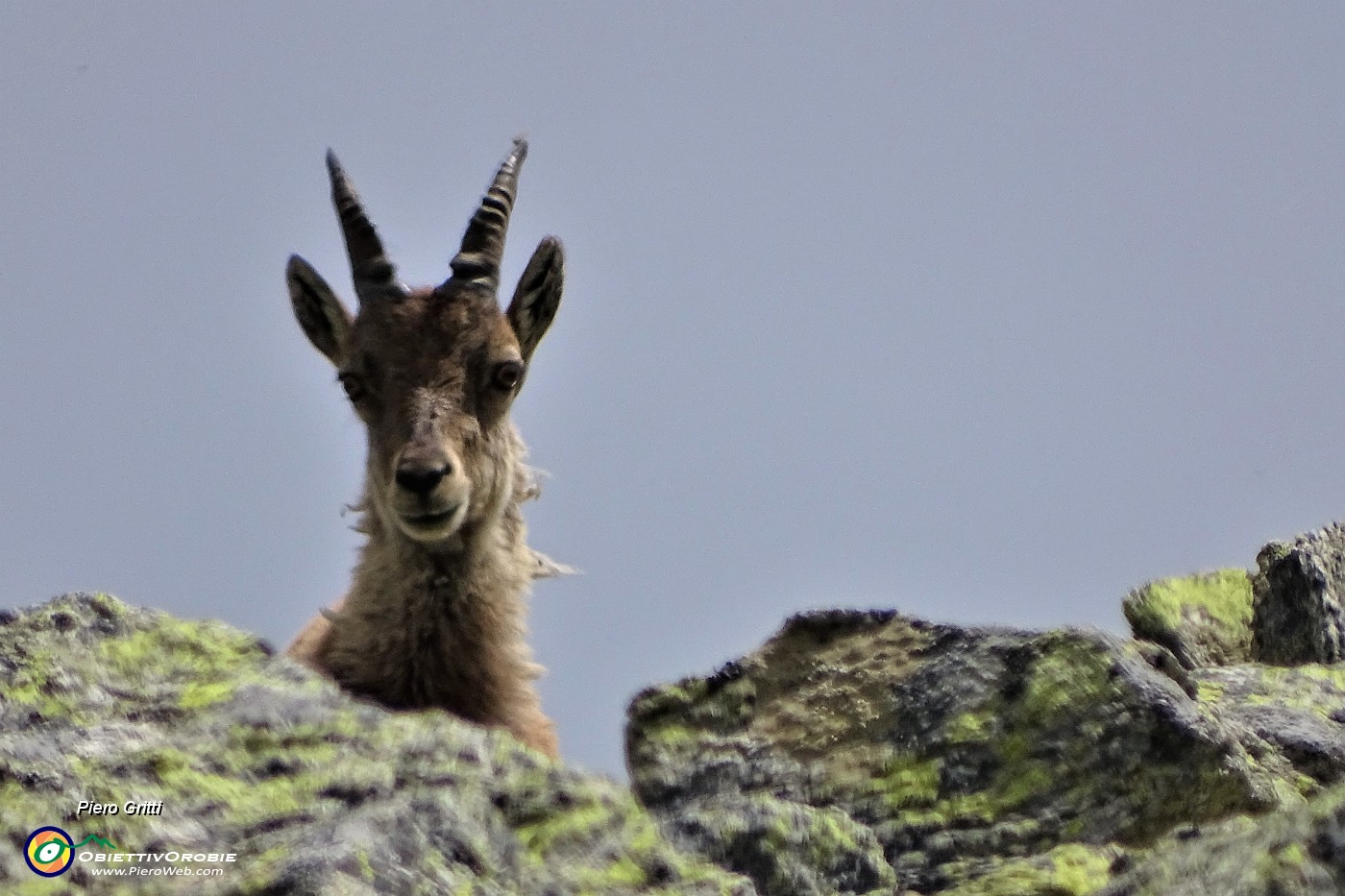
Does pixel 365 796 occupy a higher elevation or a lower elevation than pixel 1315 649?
lower

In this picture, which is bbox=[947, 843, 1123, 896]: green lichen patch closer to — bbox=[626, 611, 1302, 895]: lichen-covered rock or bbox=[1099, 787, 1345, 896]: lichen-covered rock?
bbox=[626, 611, 1302, 895]: lichen-covered rock

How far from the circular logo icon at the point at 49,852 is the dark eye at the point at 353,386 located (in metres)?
6.22

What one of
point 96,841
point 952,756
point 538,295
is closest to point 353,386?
point 538,295

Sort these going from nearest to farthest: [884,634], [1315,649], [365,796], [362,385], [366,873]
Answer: [366,873]
[365,796]
[884,634]
[1315,649]
[362,385]

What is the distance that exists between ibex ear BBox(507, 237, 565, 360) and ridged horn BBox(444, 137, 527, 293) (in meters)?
0.31

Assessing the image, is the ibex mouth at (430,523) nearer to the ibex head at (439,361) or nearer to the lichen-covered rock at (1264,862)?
the ibex head at (439,361)

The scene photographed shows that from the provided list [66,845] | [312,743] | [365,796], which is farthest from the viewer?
[312,743]

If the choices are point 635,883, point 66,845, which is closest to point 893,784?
point 635,883

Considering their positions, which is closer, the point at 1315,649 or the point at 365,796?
the point at 365,796

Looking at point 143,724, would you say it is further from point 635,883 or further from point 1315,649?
point 1315,649

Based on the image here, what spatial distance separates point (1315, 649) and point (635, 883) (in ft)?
17.5

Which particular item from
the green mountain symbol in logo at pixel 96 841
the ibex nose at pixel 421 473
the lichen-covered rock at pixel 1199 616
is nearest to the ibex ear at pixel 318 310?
the ibex nose at pixel 421 473

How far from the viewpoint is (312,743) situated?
571 cm
